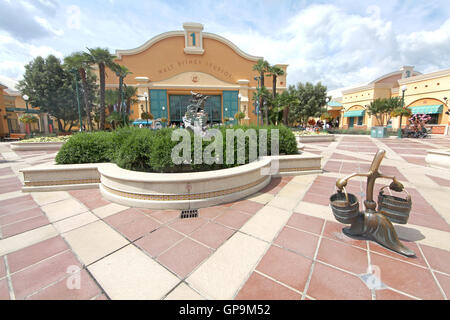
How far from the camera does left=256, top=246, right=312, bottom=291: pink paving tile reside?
2214 mm

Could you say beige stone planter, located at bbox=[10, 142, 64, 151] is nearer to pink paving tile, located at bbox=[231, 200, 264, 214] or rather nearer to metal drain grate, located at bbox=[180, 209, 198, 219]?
metal drain grate, located at bbox=[180, 209, 198, 219]

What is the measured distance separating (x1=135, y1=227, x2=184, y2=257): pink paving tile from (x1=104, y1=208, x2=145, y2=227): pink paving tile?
0.77m

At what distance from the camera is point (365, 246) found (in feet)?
9.19

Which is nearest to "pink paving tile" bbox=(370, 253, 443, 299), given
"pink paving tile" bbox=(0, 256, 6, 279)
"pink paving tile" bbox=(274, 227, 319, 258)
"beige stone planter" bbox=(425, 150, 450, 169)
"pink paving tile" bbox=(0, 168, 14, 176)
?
"pink paving tile" bbox=(274, 227, 319, 258)

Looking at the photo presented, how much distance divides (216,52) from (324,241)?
35523 millimetres

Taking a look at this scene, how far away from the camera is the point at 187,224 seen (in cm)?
349

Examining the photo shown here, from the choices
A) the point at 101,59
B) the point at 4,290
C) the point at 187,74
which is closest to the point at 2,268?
the point at 4,290

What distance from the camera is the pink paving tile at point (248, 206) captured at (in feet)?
13.2

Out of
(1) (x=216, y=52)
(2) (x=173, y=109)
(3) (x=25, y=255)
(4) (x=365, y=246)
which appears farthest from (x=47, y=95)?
(4) (x=365, y=246)

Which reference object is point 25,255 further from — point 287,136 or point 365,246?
point 287,136

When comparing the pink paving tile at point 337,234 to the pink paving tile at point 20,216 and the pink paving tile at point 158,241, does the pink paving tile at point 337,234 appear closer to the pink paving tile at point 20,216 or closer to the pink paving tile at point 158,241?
the pink paving tile at point 158,241

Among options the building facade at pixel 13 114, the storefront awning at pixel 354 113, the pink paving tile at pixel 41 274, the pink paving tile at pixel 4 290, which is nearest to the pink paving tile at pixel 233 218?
the pink paving tile at pixel 41 274

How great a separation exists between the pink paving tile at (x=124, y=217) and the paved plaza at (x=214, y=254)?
20 millimetres

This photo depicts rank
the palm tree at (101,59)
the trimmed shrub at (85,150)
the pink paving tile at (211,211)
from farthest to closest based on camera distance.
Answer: the palm tree at (101,59), the trimmed shrub at (85,150), the pink paving tile at (211,211)
